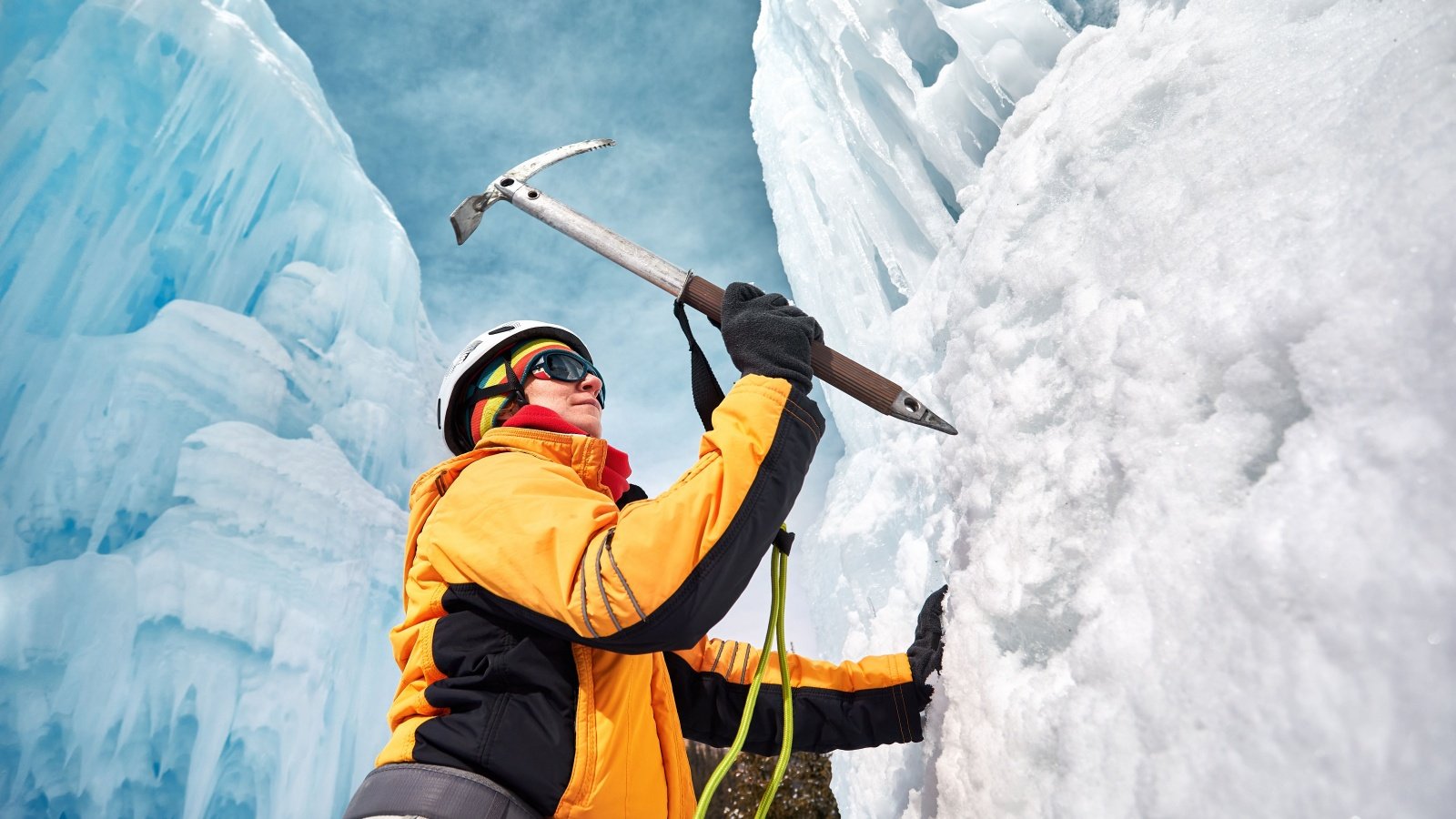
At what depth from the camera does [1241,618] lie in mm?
908

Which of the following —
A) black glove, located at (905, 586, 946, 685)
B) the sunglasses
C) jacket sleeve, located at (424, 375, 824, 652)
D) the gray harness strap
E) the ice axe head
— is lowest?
the gray harness strap

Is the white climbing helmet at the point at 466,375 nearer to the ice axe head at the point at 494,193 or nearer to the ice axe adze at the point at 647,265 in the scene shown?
the ice axe adze at the point at 647,265

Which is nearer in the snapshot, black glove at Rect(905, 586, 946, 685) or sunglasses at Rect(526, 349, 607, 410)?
black glove at Rect(905, 586, 946, 685)

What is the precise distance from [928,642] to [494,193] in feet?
7.63

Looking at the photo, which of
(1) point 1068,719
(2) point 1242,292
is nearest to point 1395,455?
(2) point 1242,292

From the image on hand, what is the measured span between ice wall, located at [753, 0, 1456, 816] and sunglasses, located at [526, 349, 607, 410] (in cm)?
118

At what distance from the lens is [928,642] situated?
1.94m

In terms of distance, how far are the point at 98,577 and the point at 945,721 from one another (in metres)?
8.67

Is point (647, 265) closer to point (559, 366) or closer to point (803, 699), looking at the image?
point (559, 366)

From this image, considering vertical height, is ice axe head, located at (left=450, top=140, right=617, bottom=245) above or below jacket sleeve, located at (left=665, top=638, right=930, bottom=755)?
above

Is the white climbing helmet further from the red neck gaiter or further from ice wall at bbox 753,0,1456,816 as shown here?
ice wall at bbox 753,0,1456,816

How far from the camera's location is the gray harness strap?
4.47ft

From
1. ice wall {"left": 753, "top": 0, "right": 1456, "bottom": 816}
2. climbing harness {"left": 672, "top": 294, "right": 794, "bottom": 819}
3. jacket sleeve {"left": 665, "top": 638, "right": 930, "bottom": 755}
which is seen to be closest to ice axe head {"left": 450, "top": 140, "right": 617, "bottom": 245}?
climbing harness {"left": 672, "top": 294, "right": 794, "bottom": 819}

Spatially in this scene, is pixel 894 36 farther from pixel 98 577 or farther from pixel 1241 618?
pixel 98 577
